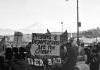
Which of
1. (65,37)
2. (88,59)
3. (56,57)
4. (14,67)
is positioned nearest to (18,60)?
(14,67)

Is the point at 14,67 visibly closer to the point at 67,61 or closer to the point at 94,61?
the point at 67,61

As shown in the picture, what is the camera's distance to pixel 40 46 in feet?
26.5

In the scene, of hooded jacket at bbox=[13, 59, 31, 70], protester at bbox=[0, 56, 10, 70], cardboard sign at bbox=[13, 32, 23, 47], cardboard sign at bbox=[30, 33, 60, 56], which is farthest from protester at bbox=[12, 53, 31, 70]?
cardboard sign at bbox=[13, 32, 23, 47]

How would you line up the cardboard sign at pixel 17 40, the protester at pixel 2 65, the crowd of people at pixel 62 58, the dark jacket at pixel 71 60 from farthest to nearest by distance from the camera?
the cardboard sign at pixel 17 40 < the dark jacket at pixel 71 60 < the crowd of people at pixel 62 58 < the protester at pixel 2 65

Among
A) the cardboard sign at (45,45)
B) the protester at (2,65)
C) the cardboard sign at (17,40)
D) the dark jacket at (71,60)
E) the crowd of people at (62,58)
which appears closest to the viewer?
the protester at (2,65)

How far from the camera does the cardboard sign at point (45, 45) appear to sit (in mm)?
7973

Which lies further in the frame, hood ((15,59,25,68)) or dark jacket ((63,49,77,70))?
dark jacket ((63,49,77,70))

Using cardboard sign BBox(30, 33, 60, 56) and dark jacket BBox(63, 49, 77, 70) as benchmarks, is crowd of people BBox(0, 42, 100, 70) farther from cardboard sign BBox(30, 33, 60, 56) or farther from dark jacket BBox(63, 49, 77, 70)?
cardboard sign BBox(30, 33, 60, 56)

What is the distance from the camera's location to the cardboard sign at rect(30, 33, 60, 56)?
7973 millimetres

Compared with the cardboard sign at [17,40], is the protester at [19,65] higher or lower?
lower

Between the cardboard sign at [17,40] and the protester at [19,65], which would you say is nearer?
the protester at [19,65]

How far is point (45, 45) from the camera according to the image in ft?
26.8

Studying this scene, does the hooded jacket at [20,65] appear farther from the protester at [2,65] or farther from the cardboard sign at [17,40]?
the cardboard sign at [17,40]

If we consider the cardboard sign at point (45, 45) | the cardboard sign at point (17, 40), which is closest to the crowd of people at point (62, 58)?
the cardboard sign at point (45, 45)
